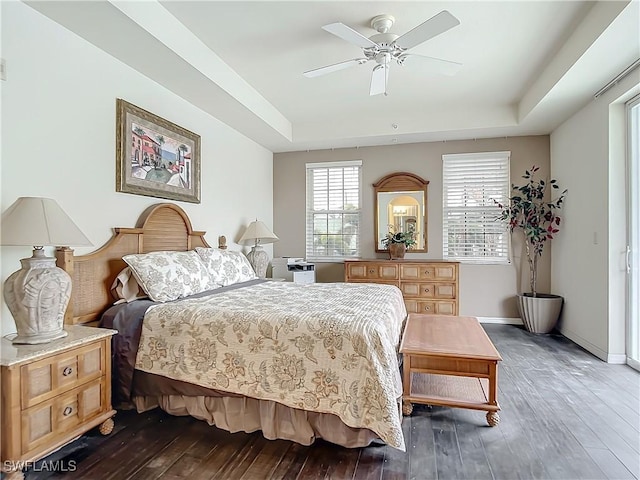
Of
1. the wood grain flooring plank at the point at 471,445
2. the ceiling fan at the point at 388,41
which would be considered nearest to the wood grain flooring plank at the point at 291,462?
the wood grain flooring plank at the point at 471,445

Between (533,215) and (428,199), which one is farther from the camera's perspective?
(428,199)

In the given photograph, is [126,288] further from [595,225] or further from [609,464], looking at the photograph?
[595,225]

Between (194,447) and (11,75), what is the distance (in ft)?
7.69

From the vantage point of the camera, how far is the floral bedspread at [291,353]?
1.82 metres

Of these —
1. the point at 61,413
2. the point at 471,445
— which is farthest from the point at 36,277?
the point at 471,445

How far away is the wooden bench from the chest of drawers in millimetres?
1798

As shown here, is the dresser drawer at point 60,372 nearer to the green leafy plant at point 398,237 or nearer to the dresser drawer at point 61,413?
the dresser drawer at point 61,413

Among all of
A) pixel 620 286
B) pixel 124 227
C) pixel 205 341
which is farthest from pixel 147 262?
pixel 620 286

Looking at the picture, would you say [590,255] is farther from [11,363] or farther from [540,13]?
[11,363]

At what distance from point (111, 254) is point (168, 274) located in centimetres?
45

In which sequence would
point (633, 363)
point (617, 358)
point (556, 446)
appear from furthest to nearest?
point (617, 358)
point (633, 363)
point (556, 446)

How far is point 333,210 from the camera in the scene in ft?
18.1

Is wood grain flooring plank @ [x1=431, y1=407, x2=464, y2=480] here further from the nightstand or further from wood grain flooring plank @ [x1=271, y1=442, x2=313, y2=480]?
the nightstand

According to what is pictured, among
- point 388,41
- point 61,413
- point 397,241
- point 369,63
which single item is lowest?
point 61,413
